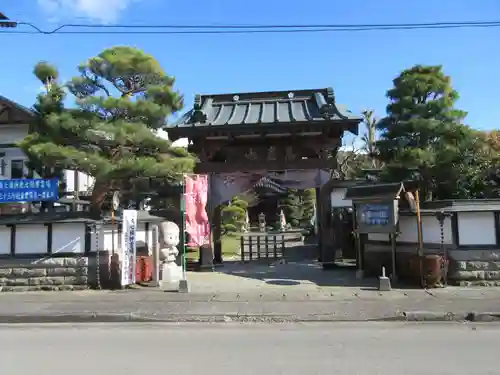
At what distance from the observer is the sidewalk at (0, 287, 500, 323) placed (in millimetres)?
8391

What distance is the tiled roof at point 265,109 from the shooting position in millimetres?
14344

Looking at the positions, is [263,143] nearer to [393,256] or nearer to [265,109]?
[265,109]

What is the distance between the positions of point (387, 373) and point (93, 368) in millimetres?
3590

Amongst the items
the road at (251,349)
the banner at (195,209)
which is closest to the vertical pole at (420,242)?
the road at (251,349)

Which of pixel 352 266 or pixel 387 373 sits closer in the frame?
pixel 387 373

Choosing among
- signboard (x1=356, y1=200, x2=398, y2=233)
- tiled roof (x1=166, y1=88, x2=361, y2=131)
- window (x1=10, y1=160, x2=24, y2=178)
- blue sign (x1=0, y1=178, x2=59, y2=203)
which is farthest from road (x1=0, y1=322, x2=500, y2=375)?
window (x1=10, y1=160, x2=24, y2=178)

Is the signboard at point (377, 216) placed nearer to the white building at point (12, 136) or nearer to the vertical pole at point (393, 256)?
the vertical pole at point (393, 256)

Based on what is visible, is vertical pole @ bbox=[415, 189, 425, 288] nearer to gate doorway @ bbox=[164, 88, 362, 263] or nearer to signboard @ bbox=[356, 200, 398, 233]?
signboard @ bbox=[356, 200, 398, 233]

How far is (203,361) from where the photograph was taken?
577 centimetres

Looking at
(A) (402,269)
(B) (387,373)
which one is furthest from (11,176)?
(B) (387,373)

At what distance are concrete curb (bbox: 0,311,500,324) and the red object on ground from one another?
3.39m

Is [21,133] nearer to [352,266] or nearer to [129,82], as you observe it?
[129,82]

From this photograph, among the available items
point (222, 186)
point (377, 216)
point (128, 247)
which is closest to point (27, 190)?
point (128, 247)

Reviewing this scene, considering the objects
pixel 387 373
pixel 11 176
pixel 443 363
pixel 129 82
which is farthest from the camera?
pixel 11 176
